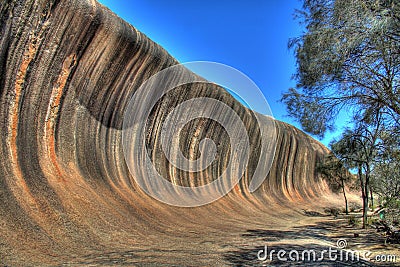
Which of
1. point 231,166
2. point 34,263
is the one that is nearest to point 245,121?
point 231,166

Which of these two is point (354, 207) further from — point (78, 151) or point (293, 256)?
point (78, 151)

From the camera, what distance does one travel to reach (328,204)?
25734mm

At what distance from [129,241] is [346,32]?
5.29 metres

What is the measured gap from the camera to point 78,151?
315 inches

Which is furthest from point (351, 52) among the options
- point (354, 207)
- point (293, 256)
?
point (354, 207)

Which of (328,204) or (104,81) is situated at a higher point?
(104,81)

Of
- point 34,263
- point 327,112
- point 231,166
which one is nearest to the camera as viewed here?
point 34,263

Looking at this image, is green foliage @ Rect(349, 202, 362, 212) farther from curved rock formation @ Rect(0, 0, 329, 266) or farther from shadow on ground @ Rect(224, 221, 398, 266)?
shadow on ground @ Rect(224, 221, 398, 266)

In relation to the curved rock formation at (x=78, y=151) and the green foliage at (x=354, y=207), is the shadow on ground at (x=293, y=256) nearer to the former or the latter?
the curved rock formation at (x=78, y=151)

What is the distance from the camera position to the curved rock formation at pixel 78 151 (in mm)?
5656


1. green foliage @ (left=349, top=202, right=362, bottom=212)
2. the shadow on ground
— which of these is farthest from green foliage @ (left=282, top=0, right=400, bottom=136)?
green foliage @ (left=349, top=202, right=362, bottom=212)

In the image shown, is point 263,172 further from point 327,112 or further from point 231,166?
point 327,112

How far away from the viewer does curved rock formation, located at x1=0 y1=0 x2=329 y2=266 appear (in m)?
5.66

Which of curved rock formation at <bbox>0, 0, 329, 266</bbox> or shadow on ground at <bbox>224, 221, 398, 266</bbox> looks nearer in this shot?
curved rock formation at <bbox>0, 0, 329, 266</bbox>
